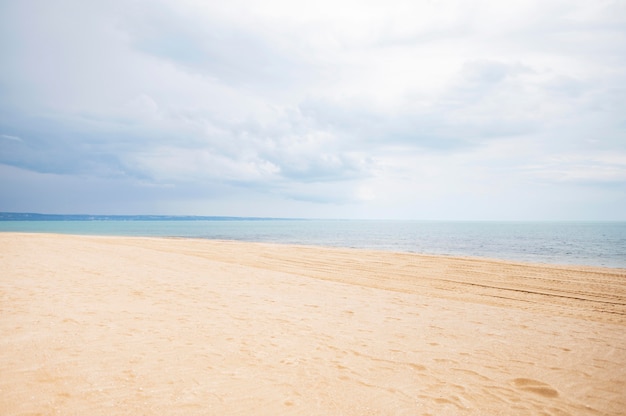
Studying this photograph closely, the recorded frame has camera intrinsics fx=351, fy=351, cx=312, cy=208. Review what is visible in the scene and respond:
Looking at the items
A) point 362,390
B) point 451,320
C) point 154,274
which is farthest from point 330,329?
point 154,274

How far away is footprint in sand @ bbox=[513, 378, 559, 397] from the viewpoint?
5496 mm

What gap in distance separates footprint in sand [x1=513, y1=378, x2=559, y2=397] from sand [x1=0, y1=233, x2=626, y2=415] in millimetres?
31

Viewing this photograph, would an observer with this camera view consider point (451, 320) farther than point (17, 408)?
Yes

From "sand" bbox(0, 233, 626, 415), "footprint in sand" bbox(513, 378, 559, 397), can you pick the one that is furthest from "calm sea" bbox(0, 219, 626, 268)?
"footprint in sand" bbox(513, 378, 559, 397)

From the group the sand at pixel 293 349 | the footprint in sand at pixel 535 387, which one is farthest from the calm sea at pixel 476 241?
the footprint in sand at pixel 535 387

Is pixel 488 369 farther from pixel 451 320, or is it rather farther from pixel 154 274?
pixel 154 274

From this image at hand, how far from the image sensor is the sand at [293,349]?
4.85 meters

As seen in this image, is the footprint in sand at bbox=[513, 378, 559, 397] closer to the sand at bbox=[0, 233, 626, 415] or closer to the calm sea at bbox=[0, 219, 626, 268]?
the sand at bbox=[0, 233, 626, 415]

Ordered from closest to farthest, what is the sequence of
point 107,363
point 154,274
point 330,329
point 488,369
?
point 107,363, point 488,369, point 330,329, point 154,274

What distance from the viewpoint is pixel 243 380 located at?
211 inches

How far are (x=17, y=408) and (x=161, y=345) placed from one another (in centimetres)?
248

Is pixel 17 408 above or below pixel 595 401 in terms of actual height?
above

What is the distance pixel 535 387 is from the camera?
5.68 metres

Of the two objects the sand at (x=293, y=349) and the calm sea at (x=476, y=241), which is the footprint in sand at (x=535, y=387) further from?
the calm sea at (x=476, y=241)
